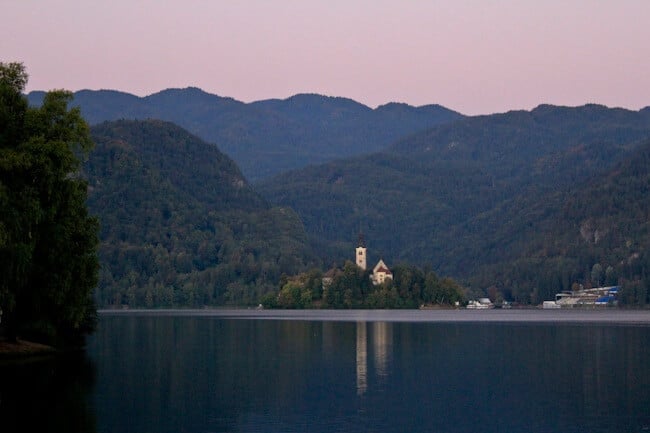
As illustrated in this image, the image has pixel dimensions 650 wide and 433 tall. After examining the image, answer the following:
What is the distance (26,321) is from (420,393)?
3247 cm

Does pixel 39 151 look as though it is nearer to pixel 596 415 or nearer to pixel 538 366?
pixel 538 366

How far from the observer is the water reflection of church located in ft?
206

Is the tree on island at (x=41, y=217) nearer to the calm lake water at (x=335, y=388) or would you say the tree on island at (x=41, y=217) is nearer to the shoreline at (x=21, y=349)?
the shoreline at (x=21, y=349)

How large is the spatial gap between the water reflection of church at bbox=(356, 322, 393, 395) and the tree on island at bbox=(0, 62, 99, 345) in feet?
64.4

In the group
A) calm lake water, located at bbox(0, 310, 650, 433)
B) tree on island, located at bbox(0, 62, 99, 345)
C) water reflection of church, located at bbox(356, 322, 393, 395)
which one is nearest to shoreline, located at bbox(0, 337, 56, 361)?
tree on island, located at bbox(0, 62, 99, 345)

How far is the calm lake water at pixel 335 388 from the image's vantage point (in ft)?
149

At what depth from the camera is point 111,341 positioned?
99.4 m

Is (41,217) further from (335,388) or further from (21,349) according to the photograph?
(335,388)

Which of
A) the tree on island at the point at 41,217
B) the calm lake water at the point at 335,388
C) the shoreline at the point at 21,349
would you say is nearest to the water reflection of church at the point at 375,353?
the calm lake water at the point at 335,388

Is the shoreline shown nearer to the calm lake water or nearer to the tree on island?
the tree on island

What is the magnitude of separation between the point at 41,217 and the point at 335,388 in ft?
70.6

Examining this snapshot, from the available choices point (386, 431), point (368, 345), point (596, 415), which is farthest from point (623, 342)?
point (386, 431)

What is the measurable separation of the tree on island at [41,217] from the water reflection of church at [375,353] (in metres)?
19.6

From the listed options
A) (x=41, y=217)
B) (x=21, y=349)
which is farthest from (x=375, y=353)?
(x=41, y=217)
